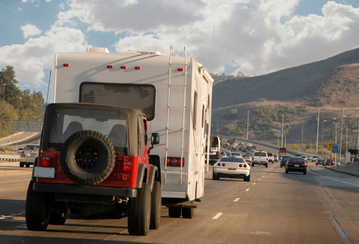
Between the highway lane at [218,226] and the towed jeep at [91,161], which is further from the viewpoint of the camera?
the highway lane at [218,226]

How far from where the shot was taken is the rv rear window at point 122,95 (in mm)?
10992

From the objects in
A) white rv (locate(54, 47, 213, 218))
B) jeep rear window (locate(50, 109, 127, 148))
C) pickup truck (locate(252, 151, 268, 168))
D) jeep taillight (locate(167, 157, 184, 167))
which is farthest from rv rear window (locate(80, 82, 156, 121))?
pickup truck (locate(252, 151, 268, 168))

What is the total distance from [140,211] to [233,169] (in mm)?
23372

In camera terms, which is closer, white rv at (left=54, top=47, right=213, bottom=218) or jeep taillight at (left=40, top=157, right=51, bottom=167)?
jeep taillight at (left=40, top=157, right=51, bottom=167)

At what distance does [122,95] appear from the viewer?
11.1 meters

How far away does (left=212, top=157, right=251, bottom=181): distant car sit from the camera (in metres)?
32.0

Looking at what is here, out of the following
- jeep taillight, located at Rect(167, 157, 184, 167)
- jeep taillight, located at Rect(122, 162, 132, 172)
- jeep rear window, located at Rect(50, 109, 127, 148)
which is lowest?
jeep taillight, located at Rect(122, 162, 132, 172)

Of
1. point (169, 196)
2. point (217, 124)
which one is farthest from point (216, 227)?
point (217, 124)

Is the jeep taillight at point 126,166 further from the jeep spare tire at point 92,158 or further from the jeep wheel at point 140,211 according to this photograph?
the jeep wheel at point 140,211

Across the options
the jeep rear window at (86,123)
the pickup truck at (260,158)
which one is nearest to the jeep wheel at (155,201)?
the jeep rear window at (86,123)

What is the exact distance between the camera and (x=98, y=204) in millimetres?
9227

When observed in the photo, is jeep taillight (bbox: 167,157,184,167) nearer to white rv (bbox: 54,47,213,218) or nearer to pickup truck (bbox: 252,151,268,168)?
white rv (bbox: 54,47,213,218)

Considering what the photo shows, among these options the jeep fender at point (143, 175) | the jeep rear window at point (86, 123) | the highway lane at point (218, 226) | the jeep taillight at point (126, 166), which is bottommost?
the highway lane at point (218, 226)

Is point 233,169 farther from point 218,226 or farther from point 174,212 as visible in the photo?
point 218,226
